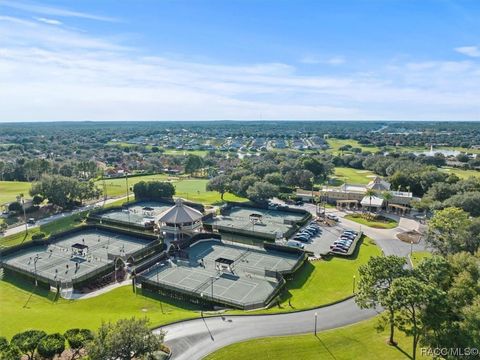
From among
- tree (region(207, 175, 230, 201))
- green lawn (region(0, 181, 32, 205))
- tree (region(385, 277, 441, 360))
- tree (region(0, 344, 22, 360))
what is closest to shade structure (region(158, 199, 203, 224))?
tree (region(207, 175, 230, 201))

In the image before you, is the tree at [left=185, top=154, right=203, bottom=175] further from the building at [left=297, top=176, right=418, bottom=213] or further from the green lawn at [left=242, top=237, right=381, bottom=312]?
the green lawn at [left=242, top=237, right=381, bottom=312]

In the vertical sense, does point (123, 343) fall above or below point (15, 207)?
above

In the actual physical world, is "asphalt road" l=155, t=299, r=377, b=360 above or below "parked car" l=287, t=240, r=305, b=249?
above

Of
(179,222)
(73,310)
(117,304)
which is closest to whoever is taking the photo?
(73,310)

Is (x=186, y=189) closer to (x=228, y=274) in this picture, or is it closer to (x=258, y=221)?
(x=258, y=221)

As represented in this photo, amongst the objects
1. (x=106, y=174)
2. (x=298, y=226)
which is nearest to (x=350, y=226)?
(x=298, y=226)

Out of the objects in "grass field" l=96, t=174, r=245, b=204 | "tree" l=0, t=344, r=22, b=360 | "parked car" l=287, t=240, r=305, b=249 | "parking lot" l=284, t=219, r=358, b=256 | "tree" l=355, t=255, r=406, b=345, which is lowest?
"grass field" l=96, t=174, r=245, b=204

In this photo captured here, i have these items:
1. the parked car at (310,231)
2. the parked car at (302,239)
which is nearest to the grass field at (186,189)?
the parked car at (310,231)

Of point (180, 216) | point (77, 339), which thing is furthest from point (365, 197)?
point (77, 339)
